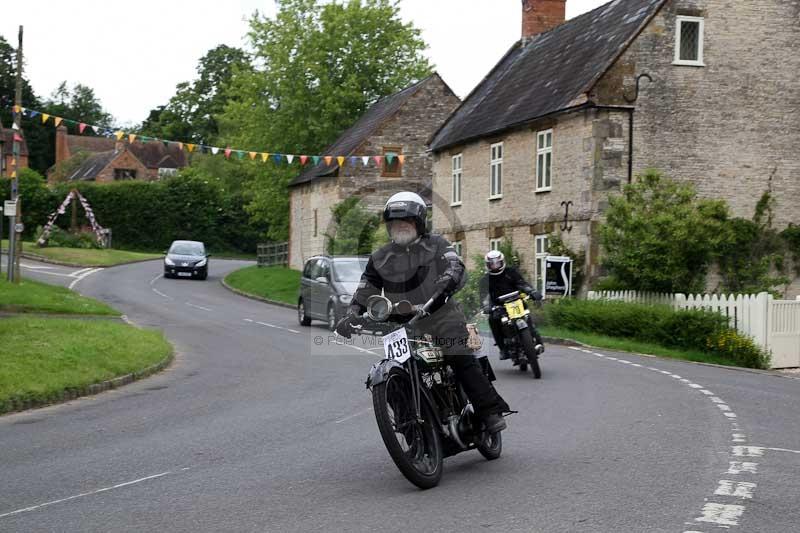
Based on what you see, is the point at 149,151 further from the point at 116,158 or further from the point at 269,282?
the point at 269,282

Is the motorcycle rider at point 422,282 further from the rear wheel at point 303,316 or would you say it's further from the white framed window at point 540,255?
the white framed window at point 540,255

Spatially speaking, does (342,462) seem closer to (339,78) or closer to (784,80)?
(784,80)

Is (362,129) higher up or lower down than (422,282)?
higher up

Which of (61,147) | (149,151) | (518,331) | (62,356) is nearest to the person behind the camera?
(62,356)

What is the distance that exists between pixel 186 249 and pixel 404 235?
1753 inches

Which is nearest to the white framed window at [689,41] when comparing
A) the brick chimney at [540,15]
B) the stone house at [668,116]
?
the stone house at [668,116]

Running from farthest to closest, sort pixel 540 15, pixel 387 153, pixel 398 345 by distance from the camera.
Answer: pixel 387 153
pixel 540 15
pixel 398 345

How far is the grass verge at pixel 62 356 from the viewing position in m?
13.1

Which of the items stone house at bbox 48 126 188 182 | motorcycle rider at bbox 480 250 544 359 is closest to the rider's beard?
motorcycle rider at bbox 480 250 544 359

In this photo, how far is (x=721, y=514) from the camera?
641 centimetres

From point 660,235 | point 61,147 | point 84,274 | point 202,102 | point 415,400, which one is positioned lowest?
point 84,274

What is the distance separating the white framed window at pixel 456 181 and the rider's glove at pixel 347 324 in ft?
101

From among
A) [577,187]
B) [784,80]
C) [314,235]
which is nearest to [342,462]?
[577,187]

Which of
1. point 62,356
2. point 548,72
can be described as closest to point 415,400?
point 62,356
